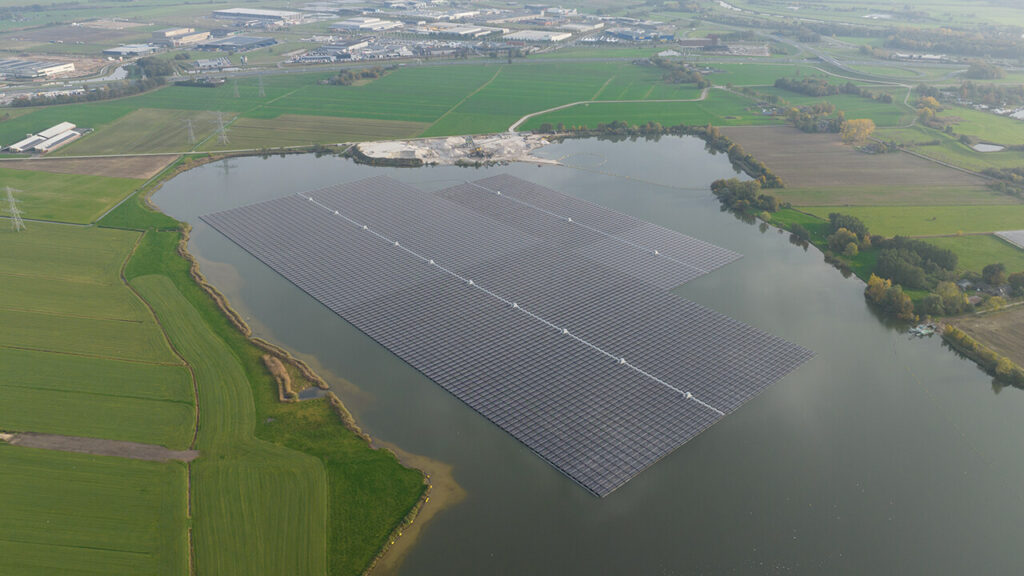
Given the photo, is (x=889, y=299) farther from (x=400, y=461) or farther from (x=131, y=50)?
(x=131, y=50)

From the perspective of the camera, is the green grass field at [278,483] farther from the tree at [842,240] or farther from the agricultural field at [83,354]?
the tree at [842,240]

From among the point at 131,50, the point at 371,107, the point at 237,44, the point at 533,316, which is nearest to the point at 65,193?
the point at 371,107

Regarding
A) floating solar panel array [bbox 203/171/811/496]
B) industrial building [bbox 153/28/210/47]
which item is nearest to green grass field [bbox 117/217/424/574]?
floating solar panel array [bbox 203/171/811/496]

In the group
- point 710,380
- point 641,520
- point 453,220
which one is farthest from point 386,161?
point 641,520

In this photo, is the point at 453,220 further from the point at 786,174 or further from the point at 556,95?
the point at 556,95

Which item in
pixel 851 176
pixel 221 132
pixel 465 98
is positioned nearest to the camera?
pixel 851 176

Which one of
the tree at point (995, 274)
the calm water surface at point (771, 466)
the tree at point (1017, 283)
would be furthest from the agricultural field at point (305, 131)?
the tree at point (1017, 283)
